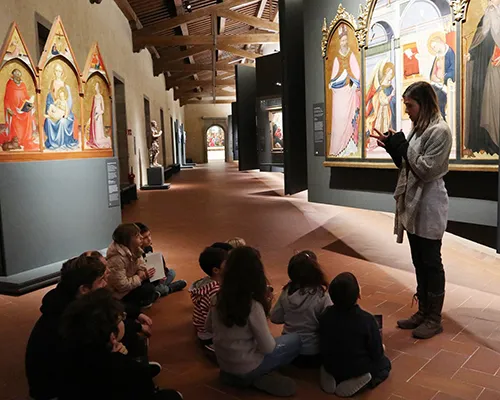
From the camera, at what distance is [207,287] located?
10.7 ft

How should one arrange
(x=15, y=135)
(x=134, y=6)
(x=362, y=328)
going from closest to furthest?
(x=362, y=328) → (x=15, y=135) → (x=134, y=6)

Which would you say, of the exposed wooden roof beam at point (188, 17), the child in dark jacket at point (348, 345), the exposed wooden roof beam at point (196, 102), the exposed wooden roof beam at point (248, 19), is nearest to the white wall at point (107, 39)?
the exposed wooden roof beam at point (188, 17)

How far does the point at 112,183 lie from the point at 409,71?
3919 mm

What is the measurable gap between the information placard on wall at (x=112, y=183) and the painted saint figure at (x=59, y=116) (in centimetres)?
67

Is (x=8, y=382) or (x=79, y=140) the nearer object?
(x=8, y=382)

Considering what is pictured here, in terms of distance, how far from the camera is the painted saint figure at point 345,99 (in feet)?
21.0

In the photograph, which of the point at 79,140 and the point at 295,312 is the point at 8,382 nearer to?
the point at 295,312

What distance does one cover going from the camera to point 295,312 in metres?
2.87

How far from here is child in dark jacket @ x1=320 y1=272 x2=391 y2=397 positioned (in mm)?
2549

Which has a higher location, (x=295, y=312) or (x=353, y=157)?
(x=353, y=157)

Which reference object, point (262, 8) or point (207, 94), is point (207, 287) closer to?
point (262, 8)

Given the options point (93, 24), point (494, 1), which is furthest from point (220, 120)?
point (494, 1)

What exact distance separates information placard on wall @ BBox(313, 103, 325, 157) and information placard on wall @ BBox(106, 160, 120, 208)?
117 inches

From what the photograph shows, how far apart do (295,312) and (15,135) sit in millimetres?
3675
